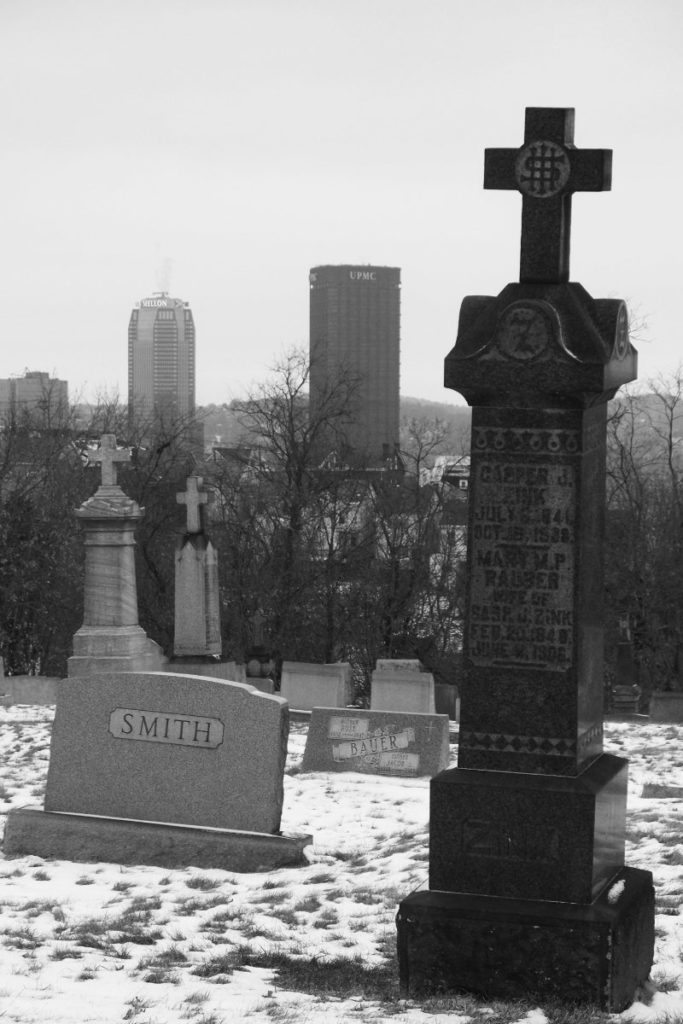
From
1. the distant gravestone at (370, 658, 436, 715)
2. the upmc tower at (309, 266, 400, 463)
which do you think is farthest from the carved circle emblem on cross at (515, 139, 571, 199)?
the upmc tower at (309, 266, 400, 463)

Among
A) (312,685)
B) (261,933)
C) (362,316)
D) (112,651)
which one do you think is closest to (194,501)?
(112,651)

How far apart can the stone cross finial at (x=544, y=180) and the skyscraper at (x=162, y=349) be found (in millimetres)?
103334

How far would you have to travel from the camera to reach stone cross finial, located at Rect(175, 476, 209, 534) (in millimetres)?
18859

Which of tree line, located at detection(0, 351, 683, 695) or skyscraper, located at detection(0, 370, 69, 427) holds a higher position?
skyscraper, located at detection(0, 370, 69, 427)

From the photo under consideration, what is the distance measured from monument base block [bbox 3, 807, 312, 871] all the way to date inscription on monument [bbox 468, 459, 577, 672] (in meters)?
3.36

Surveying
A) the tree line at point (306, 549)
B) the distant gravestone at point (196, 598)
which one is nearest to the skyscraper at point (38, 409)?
the tree line at point (306, 549)

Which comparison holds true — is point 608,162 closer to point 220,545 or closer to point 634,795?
point 634,795

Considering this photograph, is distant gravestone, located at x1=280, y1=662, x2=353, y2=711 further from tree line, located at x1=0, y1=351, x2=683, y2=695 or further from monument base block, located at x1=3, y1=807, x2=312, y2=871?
tree line, located at x1=0, y1=351, x2=683, y2=695

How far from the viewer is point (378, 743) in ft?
41.1

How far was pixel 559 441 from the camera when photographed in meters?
5.86

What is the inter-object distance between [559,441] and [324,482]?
1048 inches

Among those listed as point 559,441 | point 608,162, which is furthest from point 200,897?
point 608,162

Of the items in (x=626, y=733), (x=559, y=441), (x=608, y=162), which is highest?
(x=608, y=162)

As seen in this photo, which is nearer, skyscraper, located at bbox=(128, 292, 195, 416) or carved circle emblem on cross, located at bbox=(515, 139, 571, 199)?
carved circle emblem on cross, located at bbox=(515, 139, 571, 199)
